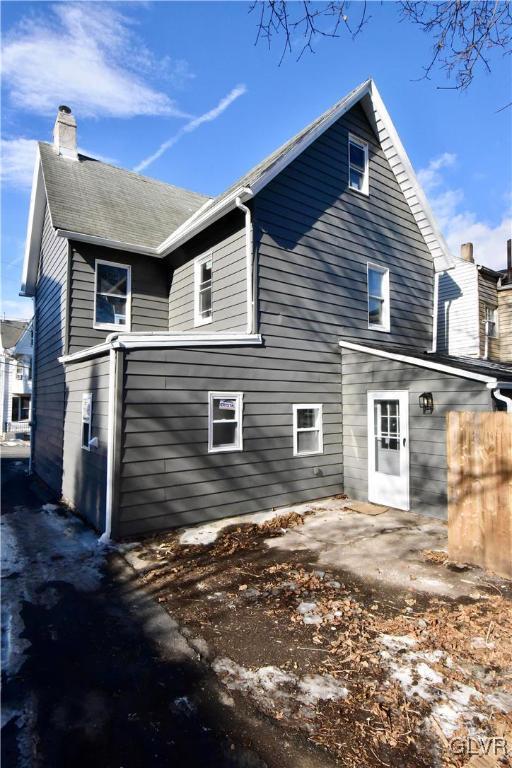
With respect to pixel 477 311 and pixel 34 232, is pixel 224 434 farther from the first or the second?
pixel 477 311

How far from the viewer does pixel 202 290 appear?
960cm

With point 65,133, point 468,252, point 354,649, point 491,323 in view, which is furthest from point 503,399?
point 468,252

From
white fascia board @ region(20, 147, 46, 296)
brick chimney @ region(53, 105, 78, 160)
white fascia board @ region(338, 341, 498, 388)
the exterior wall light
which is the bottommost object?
the exterior wall light

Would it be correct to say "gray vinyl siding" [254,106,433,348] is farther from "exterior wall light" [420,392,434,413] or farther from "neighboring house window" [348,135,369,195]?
"exterior wall light" [420,392,434,413]

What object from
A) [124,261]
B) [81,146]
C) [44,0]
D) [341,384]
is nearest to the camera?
[44,0]

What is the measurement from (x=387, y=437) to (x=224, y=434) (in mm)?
3528

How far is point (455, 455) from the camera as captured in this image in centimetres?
527

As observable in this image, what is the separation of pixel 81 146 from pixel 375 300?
10520 millimetres

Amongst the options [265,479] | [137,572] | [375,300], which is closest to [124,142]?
[375,300]

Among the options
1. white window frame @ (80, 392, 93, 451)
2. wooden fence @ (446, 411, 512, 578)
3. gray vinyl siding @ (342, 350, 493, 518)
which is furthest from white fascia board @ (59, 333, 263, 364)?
wooden fence @ (446, 411, 512, 578)

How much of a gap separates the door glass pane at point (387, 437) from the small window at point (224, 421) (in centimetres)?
316

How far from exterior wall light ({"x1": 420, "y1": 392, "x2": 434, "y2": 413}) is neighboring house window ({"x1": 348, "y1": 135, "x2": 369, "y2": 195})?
5781mm

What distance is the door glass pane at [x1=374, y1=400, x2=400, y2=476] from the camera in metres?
8.26

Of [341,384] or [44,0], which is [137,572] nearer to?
[341,384]
